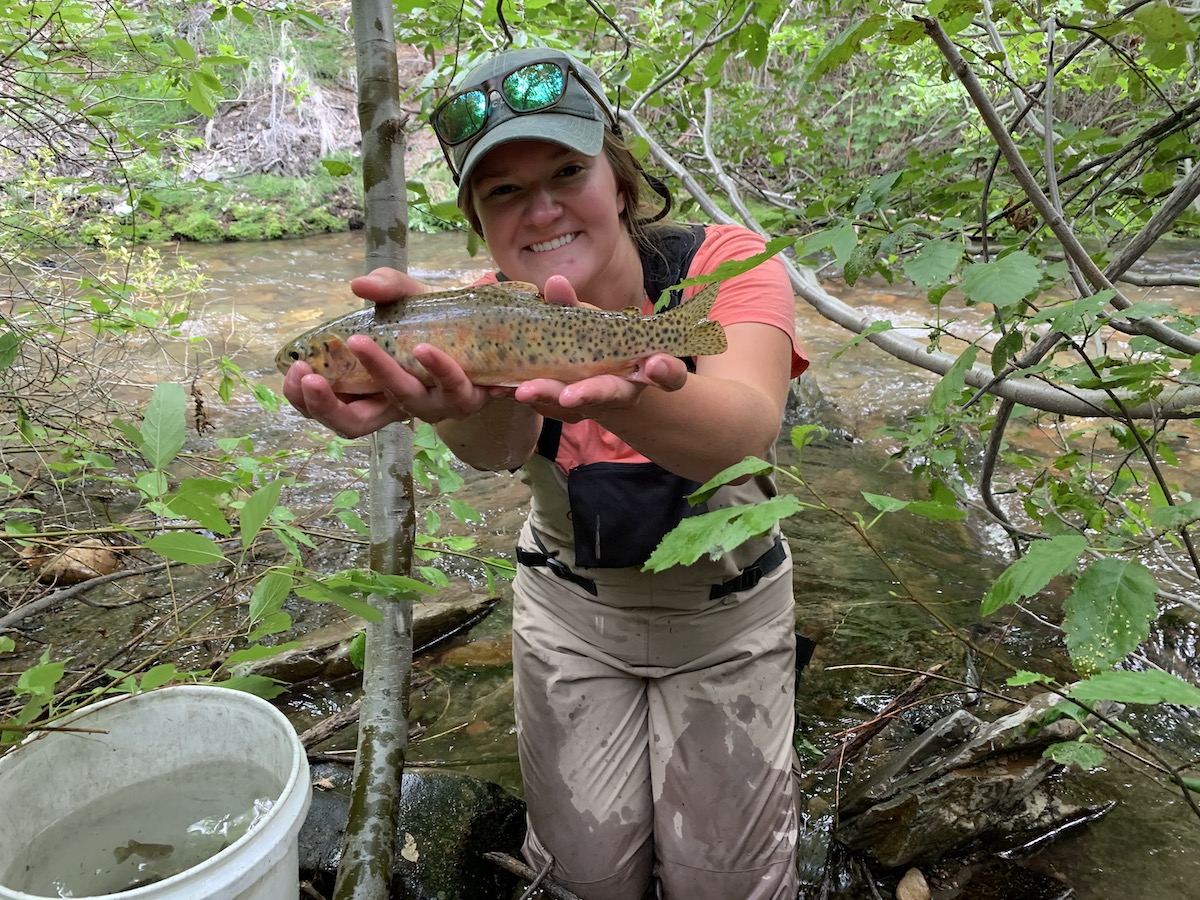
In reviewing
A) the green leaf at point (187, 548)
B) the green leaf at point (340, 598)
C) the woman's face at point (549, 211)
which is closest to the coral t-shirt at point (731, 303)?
the woman's face at point (549, 211)

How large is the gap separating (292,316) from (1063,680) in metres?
10.2

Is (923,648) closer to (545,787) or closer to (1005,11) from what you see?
(545,787)

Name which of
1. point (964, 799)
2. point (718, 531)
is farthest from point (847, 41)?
point (964, 799)

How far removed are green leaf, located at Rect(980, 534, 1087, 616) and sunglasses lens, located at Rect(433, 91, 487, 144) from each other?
6.31ft

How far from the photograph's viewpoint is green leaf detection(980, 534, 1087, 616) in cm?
120

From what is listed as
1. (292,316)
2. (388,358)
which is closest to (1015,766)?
(388,358)

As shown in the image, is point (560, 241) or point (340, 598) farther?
point (560, 241)

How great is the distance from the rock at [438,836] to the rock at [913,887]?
4.32ft

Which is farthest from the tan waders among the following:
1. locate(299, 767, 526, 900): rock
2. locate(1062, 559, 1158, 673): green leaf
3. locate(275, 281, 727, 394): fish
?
locate(1062, 559, 1158, 673): green leaf

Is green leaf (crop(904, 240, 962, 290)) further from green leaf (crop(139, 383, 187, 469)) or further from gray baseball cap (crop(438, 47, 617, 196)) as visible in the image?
green leaf (crop(139, 383, 187, 469))

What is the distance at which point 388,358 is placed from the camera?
67.0 inches

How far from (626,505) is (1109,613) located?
142 centimetres

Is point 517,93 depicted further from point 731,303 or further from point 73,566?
point 73,566

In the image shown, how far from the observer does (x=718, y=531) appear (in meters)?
1.29
